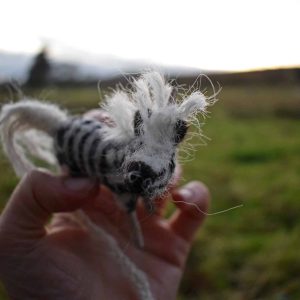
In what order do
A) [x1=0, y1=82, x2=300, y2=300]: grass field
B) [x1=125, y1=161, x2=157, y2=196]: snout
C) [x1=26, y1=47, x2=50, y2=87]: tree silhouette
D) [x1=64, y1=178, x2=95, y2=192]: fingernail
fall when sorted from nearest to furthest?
1. [x1=125, y1=161, x2=157, y2=196]: snout
2. [x1=64, y1=178, x2=95, y2=192]: fingernail
3. [x1=0, y1=82, x2=300, y2=300]: grass field
4. [x1=26, y1=47, x2=50, y2=87]: tree silhouette

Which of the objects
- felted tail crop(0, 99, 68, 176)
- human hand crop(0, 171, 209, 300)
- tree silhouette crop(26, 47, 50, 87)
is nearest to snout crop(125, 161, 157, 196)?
human hand crop(0, 171, 209, 300)

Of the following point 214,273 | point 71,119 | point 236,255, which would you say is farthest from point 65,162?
point 236,255

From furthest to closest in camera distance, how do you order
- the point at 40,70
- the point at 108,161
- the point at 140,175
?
the point at 40,70 < the point at 108,161 < the point at 140,175

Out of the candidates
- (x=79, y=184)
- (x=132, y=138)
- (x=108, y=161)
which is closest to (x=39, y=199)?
(x=79, y=184)

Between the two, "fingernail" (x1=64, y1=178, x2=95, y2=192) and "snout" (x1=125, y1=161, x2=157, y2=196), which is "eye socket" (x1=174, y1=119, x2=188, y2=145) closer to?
"snout" (x1=125, y1=161, x2=157, y2=196)

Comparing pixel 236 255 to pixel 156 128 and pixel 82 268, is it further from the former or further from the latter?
pixel 156 128

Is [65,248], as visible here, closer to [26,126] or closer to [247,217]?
[26,126]

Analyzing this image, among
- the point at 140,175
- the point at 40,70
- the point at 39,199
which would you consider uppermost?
the point at 140,175
